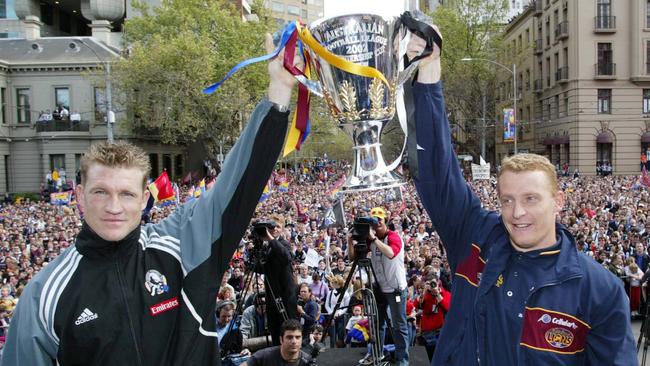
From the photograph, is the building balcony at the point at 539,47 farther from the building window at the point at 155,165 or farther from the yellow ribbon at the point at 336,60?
the yellow ribbon at the point at 336,60

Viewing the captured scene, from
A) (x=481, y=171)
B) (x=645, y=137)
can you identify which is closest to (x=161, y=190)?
(x=481, y=171)

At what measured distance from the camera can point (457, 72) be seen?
38312mm

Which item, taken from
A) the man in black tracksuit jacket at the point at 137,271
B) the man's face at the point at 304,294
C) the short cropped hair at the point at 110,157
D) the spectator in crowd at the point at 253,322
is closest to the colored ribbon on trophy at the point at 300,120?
the man in black tracksuit jacket at the point at 137,271

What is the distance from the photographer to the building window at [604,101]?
3599 cm

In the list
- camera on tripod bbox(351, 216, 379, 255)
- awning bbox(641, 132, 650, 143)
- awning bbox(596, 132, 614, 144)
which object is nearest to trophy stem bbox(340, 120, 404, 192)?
camera on tripod bbox(351, 216, 379, 255)

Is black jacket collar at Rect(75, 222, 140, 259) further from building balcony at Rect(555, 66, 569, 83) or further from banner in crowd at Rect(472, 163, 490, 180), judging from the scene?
building balcony at Rect(555, 66, 569, 83)

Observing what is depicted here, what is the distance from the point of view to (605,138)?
3553 centimetres

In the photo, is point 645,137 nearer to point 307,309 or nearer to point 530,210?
point 307,309

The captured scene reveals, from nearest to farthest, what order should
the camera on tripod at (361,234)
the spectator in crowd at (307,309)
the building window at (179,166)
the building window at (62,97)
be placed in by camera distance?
the camera on tripod at (361,234)
the spectator in crowd at (307,309)
the building window at (62,97)
the building window at (179,166)

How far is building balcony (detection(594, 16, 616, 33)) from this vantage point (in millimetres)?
35094

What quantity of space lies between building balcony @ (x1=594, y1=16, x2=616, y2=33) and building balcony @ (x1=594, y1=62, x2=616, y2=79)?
6.62ft

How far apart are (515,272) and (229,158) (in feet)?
3.93

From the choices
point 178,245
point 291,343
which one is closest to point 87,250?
point 178,245

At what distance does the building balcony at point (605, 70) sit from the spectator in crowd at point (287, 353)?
115 feet
